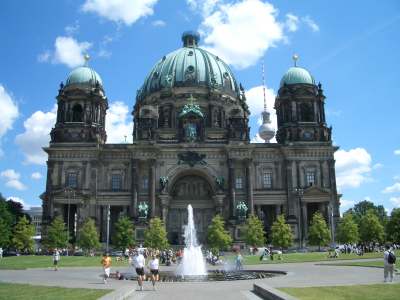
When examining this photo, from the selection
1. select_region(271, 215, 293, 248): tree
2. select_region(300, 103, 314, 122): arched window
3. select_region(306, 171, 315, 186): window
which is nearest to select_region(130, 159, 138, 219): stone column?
select_region(271, 215, 293, 248): tree

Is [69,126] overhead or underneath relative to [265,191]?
overhead

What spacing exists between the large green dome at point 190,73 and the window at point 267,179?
2396 centimetres

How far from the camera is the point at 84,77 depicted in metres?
84.3

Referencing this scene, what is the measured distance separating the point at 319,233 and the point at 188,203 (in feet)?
78.0

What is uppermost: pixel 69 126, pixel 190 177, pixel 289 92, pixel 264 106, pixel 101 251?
pixel 264 106

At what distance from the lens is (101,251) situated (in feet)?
243

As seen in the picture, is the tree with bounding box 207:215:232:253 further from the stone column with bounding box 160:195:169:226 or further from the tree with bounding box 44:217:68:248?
the tree with bounding box 44:217:68:248

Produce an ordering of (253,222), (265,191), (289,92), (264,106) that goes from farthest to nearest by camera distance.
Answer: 1. (264,106)
2. (289,92)
3. (265,191)
4. (253,222)

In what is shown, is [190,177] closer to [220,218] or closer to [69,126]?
[220,218]

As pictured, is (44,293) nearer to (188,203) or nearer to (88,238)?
(88,238)

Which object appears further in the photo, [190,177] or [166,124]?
[166,124]

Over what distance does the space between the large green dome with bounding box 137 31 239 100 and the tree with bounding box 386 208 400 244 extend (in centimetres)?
3989

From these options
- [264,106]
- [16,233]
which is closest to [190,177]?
[16,233]

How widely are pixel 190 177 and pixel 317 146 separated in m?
23.0
